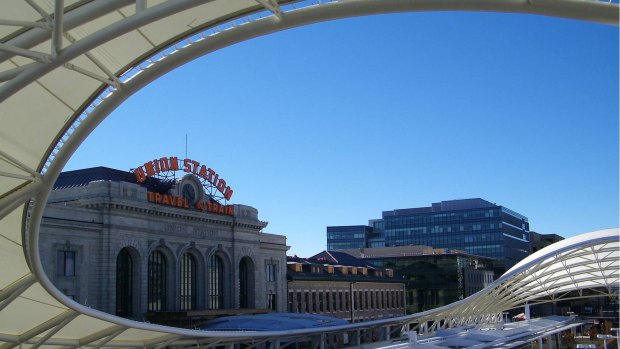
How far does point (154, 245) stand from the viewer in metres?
64.1

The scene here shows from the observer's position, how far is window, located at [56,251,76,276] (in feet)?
183

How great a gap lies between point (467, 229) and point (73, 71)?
517ft

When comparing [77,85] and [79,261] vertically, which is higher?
[77,85]

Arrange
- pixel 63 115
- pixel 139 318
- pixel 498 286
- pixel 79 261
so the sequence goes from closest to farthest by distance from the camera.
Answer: pixel 63 115 < pixel 79 261 < pixel 139 318 < pixel 498 286

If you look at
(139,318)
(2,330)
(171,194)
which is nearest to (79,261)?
(139,318)

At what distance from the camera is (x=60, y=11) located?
14.4 m

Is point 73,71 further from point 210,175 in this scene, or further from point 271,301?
point 271,301

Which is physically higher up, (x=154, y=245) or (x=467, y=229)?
(x=467, y=229)

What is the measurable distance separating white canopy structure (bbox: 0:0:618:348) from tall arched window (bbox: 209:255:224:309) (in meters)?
34.0

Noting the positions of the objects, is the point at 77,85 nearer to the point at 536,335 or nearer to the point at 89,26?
the point at 89,26

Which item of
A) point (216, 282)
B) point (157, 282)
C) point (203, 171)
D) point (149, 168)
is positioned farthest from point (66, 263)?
point (216, 282)

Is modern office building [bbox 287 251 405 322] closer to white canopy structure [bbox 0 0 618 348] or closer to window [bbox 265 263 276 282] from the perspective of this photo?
window [bbox 265 263 276 282]

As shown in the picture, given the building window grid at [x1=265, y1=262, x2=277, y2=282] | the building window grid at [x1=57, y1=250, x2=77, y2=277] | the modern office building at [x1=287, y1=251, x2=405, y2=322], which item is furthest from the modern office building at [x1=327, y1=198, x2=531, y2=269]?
the building window grid at [x1=57, y1=250, x2=77, y2=277]

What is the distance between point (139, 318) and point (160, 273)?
5.09 metres
